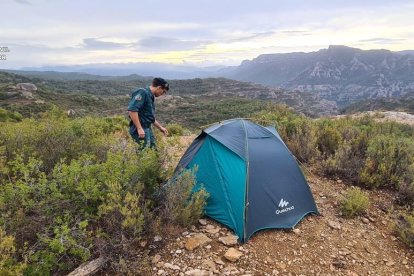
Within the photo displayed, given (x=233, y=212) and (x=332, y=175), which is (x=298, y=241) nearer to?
(x=233, y=212)

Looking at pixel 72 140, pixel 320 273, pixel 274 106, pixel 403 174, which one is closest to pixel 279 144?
pixel 320 273

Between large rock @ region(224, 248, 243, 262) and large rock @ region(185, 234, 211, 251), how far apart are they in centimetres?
36

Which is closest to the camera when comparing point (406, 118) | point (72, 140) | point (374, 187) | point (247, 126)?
point (247, 126)

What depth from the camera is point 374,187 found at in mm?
6715

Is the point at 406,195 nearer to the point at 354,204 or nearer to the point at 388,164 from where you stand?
the point at 388,164

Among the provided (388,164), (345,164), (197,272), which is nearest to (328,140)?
(345,164)

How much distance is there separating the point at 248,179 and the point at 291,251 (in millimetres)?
1216

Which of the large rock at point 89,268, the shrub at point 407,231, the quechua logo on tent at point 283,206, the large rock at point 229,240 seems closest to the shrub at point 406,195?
the shrub at point 407,231

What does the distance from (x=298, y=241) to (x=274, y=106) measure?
33.6 ft

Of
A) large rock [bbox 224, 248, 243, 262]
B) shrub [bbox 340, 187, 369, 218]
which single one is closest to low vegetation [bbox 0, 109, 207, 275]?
large rock [bbox 224, 248, 243, 262]

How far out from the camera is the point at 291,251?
4578 mm

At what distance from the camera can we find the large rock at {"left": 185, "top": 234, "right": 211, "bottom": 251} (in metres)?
4.40

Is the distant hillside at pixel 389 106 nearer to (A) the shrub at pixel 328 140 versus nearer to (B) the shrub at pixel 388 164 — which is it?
(A) the shrub at pixel 328 140

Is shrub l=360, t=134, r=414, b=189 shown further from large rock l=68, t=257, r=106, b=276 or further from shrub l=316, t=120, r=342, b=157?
large rock l=68, t=257, r=106, b=276
